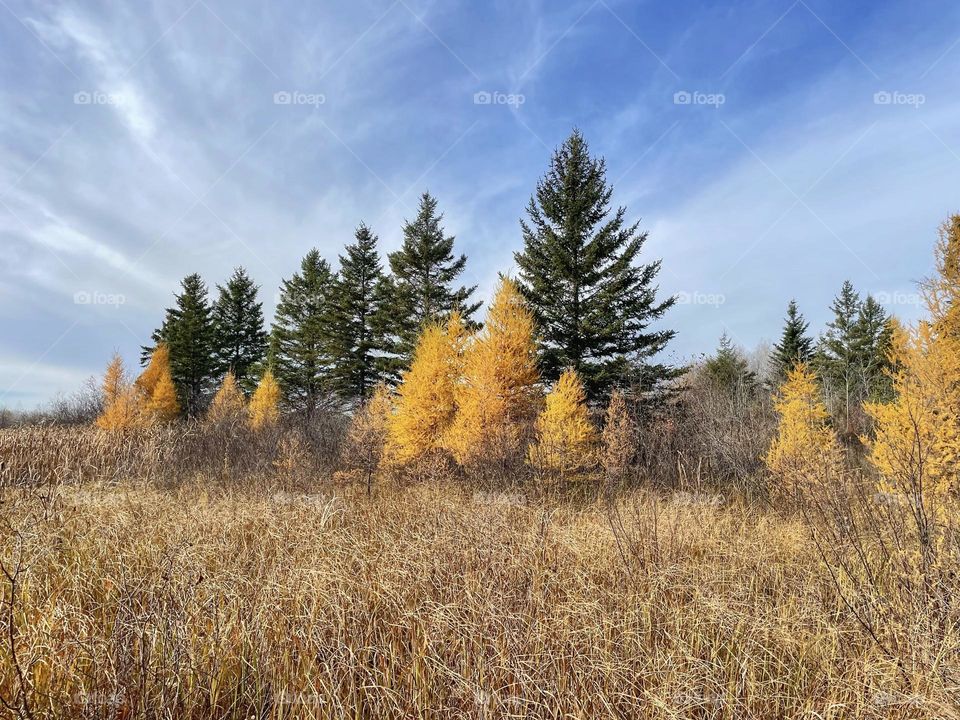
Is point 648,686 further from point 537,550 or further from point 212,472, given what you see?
point 212,472

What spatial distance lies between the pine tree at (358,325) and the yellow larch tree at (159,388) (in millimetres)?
10418

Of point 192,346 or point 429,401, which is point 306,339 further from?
point 429,401

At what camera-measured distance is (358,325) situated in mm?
29812

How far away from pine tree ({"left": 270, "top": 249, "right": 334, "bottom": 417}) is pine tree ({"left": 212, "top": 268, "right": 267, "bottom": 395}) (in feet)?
18.4

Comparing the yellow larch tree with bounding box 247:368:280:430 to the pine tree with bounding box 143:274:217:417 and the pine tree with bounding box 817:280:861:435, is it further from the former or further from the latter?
the pine tree with bounding box 817:280:861:435

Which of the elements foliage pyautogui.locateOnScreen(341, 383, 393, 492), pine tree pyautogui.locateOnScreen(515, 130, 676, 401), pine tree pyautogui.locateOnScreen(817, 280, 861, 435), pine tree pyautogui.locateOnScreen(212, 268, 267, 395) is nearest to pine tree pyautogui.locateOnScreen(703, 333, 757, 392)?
pine tree pyautogui.locateOnScreen(817, 280, 861, 435)

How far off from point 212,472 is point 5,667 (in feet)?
34.7

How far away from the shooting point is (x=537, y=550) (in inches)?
177

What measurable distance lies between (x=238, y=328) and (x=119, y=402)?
1458 cm

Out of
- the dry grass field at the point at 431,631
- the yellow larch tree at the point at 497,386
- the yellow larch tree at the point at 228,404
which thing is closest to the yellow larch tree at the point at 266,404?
the yellow larch tree at the point at 228,404

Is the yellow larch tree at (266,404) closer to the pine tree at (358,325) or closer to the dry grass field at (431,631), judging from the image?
the pine tree at (358,325)

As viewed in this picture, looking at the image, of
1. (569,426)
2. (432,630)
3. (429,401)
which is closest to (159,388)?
(429,401)

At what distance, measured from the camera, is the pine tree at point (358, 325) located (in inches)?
1118

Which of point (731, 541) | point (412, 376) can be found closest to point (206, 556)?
point (731, 541)
